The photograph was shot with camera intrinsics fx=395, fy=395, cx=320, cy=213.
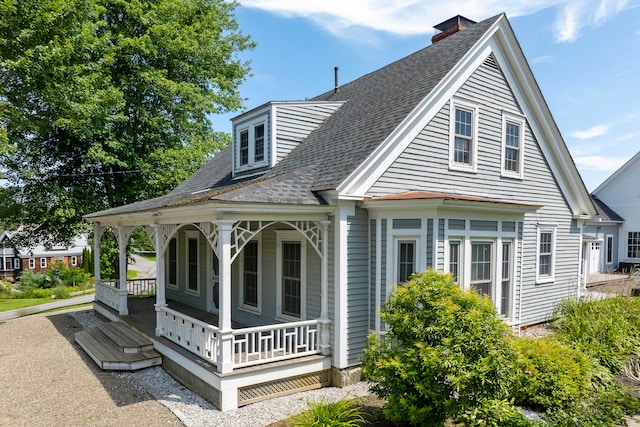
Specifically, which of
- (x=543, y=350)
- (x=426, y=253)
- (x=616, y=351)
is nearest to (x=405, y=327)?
(x=426, y=253)

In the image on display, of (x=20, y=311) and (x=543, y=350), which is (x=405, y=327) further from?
(x=20, y=311)

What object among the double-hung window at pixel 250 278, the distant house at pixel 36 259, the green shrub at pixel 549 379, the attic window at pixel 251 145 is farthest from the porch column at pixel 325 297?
the distant house at pixel 36 259

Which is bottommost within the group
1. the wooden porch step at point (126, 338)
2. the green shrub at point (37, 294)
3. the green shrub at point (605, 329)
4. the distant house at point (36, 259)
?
the distant house at point (36, 259)

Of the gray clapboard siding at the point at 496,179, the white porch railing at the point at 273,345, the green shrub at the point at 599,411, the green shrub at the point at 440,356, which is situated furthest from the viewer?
the gray clapboard siding at the point at 496,179

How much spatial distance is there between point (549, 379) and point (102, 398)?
26.6 feet

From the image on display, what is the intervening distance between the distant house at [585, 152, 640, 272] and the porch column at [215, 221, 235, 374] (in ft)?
84.1

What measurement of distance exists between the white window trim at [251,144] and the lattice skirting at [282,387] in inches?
251

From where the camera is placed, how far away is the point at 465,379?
5.21 metres

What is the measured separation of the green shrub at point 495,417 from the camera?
18.2 ft

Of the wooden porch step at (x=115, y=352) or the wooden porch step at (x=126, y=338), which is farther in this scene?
the wooden porch step at (x=126, y=338)

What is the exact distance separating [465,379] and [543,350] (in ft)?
9.19

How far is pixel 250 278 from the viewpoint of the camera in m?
11.2

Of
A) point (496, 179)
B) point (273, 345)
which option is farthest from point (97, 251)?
point (496, 179)

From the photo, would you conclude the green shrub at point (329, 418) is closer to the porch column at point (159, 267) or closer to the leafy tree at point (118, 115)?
the porch column at point (159, 267)
